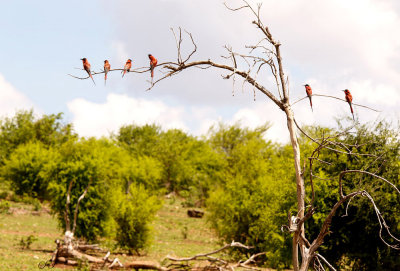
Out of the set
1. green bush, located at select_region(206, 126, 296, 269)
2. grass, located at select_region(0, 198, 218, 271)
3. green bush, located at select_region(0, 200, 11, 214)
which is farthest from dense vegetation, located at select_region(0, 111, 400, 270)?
green bush, located at select_region(0, 200, 11, 214)

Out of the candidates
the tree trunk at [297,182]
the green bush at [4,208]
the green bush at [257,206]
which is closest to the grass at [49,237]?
the green bush at [4,208]

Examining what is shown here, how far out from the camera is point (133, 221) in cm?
2180

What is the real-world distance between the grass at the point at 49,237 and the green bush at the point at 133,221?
0.68 m

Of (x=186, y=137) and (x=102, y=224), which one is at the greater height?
(x=186, y=137)

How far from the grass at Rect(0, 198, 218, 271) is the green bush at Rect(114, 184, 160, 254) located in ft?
2.24

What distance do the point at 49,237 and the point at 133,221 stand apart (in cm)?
643

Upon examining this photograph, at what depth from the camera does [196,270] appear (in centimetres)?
1658

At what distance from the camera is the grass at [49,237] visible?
59.2ft

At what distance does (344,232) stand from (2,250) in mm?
14470

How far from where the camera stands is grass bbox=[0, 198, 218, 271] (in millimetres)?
18031

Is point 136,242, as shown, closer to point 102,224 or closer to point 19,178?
point 102,224

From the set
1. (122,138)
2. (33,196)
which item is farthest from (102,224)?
(122,138)

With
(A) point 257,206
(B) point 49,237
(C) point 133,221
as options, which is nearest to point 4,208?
(B) point 49,237

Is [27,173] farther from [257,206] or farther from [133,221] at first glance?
[257,206]
